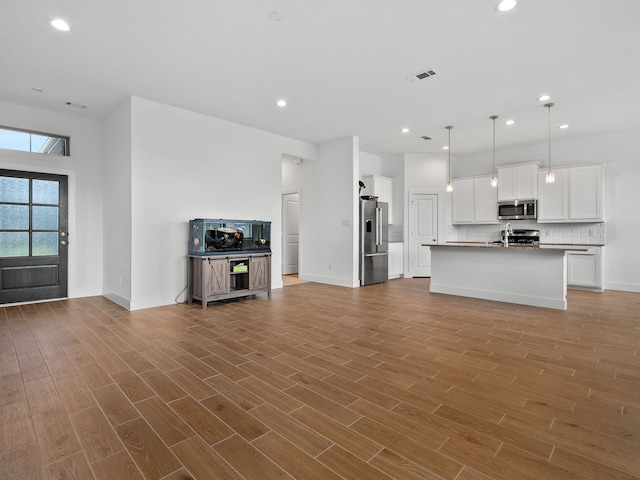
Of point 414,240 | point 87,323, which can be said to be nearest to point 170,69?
point 87,323

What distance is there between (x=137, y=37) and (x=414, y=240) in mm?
6624

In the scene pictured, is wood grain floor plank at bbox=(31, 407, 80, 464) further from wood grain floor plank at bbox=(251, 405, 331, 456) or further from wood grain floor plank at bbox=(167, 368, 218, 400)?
wood grain floor plank at bbox=(251, 405, 331, 456)

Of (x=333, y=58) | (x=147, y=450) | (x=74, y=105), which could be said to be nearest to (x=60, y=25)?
(x=74, y=105)

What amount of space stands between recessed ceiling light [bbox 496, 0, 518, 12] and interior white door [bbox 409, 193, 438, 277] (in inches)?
Result: 214

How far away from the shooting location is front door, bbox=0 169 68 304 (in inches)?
191

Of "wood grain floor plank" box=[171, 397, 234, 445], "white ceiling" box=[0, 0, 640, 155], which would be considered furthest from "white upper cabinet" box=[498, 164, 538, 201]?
"wood grain floor plank" box=[171, 397, 234, 445]

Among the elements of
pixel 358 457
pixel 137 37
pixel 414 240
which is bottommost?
pixel 358 457

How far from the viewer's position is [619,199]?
6.27 m

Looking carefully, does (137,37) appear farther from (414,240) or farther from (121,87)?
(414,240)

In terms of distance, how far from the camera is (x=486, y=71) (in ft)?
12.8

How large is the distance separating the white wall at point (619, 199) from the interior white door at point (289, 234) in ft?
20.5

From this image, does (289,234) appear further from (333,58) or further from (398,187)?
(333,58)

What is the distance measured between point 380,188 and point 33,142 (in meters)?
6.44

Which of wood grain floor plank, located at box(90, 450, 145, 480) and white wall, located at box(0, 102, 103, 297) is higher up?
white wall, located at box(0, 102, 103, 297)
